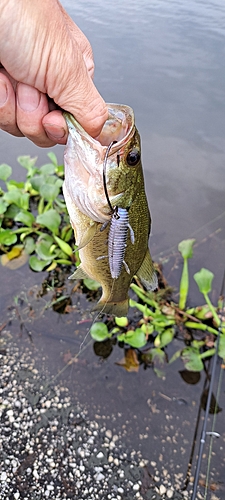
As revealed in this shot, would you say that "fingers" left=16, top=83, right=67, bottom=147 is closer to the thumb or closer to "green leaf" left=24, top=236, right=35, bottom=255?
the thumb

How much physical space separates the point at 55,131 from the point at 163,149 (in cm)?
498

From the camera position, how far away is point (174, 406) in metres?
3.34

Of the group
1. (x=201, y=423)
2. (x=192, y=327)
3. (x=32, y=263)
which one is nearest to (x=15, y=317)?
(x=32, y=263)

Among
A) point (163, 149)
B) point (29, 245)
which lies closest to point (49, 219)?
point (29, 245)

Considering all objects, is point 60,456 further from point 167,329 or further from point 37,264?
point 37,264

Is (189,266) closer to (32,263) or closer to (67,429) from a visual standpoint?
(32,263)

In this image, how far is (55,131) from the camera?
1.61 m

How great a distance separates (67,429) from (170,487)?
86cm

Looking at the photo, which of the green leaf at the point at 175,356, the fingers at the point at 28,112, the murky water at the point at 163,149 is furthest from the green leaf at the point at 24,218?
the fingers at the point at 28,112

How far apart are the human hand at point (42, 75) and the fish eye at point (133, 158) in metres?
0.15

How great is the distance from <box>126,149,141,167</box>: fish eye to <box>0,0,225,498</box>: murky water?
2365 mm

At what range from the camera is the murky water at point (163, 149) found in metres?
3.35

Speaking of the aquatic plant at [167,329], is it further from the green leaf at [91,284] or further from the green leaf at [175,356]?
the green leaf at [91,284]

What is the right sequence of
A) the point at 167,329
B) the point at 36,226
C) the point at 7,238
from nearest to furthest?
1. the point at 167,329
2. the point at 7,238
3. the point at 36,226
